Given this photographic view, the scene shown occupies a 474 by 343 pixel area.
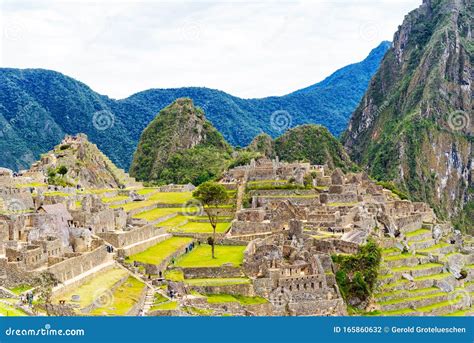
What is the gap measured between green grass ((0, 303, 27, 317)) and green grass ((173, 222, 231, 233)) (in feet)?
86.3

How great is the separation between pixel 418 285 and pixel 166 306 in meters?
21.9

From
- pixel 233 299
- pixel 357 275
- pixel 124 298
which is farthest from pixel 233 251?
pixel 124 298

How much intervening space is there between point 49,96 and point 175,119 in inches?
939

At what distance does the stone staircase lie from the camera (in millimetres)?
47750

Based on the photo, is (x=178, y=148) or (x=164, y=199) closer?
(x=164, y=199)

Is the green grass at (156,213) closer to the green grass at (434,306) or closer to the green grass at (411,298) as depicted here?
the green grass at (411,298)

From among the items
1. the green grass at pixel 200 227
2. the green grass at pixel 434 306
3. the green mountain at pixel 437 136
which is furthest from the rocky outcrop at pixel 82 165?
the green mountain at pixel 437 136

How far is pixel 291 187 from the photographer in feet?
209

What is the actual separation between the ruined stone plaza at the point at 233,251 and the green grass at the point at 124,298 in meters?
0.10

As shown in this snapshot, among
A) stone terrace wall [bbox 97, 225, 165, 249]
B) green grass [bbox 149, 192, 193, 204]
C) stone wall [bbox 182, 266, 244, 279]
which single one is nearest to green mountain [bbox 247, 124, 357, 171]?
green grass [bbox 149, 192, 193, 204]

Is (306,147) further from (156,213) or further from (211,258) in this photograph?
(211,258)

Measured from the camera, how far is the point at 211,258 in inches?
1828

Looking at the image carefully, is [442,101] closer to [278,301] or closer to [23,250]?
[278,301]

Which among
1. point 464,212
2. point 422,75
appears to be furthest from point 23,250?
point 422,75
